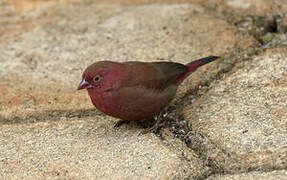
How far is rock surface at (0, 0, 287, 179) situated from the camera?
3.04 metres

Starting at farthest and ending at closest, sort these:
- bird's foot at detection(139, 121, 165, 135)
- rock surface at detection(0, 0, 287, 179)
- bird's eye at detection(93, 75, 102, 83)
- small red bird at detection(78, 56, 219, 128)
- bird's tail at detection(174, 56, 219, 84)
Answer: bird's tail at detection(174, 56, 219, 84) < bird's eye at detection(93, 75, 102, 83) < small red bird at detection(78, 56, 219, 128) < bird's foot at detection(139, 121, 165, 135) < rock surface at detection(0, 0, 287, 179)

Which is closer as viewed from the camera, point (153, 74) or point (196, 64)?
point (153, 74)

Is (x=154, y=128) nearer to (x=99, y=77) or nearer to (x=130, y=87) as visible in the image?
(x=130, y=87)

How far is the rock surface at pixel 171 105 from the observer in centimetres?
304

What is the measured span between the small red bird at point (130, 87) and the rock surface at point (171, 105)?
0.16 meters

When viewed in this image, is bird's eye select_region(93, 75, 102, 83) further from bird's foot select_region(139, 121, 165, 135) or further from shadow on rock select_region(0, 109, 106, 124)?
bird's foot select_region(139, 121, 165, 135)

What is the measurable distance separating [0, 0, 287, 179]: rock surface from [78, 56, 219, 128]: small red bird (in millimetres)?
156

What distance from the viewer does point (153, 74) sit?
3883 mm

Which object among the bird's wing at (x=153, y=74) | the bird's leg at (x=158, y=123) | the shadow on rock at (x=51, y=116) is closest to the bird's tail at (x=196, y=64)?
the bird's wing at (x=153, y=74)

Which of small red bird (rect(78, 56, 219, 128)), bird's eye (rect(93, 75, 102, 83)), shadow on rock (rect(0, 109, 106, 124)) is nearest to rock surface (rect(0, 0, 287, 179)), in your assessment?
shadow on rock (rect(0, 109, 106, 124))

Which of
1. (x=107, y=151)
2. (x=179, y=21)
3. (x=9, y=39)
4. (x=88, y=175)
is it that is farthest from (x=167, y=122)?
(x=9, y=39)

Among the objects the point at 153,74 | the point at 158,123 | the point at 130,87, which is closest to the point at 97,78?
the point at 130,87

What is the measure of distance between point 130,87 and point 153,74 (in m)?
0.29

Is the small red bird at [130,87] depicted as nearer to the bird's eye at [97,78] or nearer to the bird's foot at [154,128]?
the bird's eye at [97,78]
